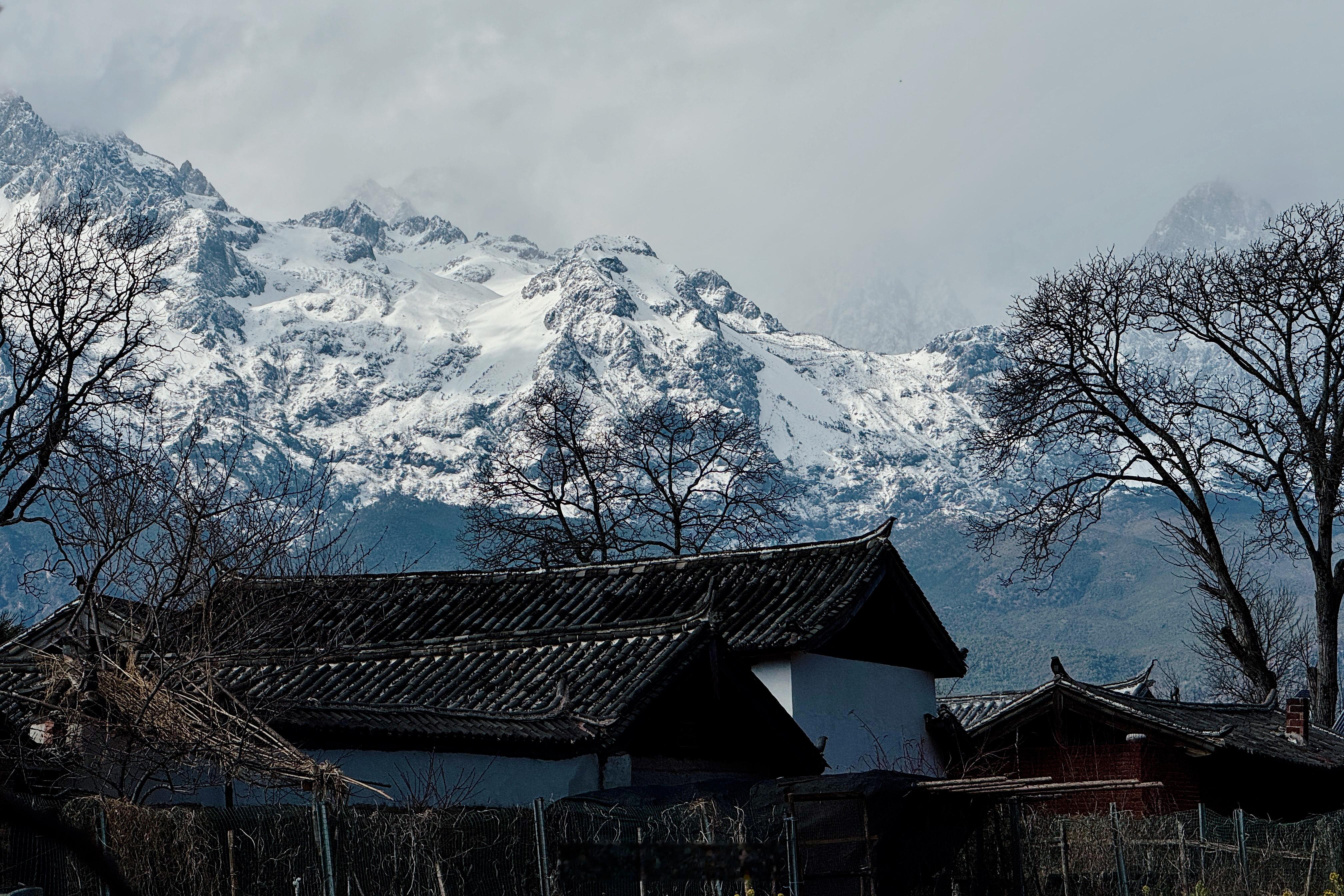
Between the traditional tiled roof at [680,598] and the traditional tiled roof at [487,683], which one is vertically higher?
the traditional tiled roof at [680,598]

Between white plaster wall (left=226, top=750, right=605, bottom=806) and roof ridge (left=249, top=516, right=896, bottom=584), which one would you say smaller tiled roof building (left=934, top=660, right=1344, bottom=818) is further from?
white plaster wall (left=226, top=750, right=605, bottom=806)

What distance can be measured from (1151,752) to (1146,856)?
13.9 meters

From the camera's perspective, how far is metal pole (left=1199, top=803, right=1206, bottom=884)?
19.3 metres

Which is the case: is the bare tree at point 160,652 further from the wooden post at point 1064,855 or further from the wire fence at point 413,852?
the wooden post at point 1064,855

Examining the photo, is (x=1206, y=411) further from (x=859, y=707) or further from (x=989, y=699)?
(x=989, y=699)

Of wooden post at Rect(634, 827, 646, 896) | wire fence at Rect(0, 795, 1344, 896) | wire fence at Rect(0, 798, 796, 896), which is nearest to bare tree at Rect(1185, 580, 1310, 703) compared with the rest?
wire fence at Rect(0, 795, 1344, 896)

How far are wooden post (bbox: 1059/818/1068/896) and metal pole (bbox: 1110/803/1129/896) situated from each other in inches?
22.7

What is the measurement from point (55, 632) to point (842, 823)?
11.8m

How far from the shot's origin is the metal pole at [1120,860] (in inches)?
690

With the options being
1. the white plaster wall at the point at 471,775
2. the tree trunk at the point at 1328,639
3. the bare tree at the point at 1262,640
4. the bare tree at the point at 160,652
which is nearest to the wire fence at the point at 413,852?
the bare tree at the point at 160,652

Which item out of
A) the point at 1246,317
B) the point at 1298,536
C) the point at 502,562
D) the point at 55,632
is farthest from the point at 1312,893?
the point at 502,562

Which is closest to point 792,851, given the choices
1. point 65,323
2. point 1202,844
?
point 1202,844

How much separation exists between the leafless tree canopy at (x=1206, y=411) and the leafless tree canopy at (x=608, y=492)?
13.9 meters

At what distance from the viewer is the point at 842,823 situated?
14.5 meters
